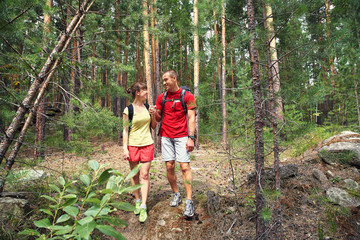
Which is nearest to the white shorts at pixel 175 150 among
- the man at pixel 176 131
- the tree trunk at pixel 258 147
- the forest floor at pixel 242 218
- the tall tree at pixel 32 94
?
the man at pixel 176 131

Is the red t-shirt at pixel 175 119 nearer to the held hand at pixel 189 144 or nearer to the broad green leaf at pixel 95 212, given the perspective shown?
the held hand at pixel 189 144

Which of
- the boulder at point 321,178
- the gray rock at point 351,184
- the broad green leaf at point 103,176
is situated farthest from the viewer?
the boulder at point 321,178

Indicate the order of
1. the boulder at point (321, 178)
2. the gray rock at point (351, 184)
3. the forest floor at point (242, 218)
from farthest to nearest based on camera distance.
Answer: the boulder at point (321, 178), the gray rock at point (351, 184), the forest floor at point (242, 218)

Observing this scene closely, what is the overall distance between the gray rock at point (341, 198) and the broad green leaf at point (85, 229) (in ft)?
11.9

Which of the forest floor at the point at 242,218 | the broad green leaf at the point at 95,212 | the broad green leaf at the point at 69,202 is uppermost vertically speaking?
the broad green leaf at the point at 69,202

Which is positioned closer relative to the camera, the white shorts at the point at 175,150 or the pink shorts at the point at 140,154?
the white shorts at the point at 175,150

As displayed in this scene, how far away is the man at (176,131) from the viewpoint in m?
2.98

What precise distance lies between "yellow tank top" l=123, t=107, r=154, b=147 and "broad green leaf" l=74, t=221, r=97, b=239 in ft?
8.37

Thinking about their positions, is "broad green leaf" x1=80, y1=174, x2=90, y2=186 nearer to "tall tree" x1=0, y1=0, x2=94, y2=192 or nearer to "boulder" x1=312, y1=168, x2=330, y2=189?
"tall tree" x1=0, y1=0, x2=94, y2=192

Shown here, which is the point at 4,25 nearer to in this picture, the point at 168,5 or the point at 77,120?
the point at 77,120

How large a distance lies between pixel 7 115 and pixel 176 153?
2.43 m

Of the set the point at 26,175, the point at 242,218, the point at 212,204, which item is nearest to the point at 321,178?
the point at 242,218

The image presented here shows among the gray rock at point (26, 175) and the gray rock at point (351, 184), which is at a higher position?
the gray rock at point (26, 175)

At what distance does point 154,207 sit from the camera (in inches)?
132
